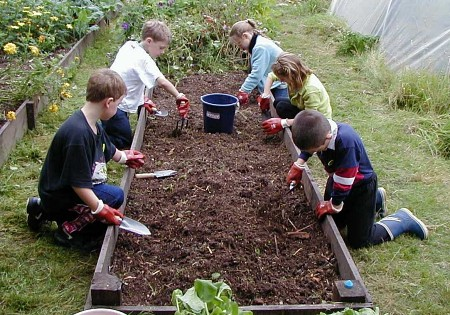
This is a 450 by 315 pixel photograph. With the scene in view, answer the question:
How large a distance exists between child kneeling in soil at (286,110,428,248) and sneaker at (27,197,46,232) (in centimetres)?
181

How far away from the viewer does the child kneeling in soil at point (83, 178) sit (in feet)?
11.9

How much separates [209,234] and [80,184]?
937 millimetres

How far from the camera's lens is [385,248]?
425cm

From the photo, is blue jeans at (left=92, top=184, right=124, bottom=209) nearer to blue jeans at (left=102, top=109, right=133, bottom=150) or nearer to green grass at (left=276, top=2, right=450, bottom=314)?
blue jeans at (left=102, top=109, right=133, bottom=150)

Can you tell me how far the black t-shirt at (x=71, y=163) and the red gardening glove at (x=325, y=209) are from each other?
1.52 m

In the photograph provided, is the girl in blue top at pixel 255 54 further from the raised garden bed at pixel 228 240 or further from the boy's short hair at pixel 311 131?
the boy's short hair at pixel 311 131

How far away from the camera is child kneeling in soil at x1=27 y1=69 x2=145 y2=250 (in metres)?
3.62

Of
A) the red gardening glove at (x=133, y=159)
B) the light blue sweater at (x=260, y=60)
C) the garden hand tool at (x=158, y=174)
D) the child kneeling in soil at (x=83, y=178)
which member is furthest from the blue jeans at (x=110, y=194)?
the light blue sweater at (x=260, y=60)

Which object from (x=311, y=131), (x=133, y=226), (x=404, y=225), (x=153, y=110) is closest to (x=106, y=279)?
(x=133, y=226)

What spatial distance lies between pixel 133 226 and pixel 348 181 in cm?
144

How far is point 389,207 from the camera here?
4.84 m

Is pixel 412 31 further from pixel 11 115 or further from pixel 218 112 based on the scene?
pixel 11 115

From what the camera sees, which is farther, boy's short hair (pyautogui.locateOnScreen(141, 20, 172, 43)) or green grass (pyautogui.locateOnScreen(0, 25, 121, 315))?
boy's short hair (pyautogui.locateOnScreen(141, 20, 172, 43))

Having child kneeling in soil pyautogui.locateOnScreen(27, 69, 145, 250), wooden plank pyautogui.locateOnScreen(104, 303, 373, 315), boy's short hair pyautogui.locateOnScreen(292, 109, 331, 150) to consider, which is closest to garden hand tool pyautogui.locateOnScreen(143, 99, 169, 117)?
child kneeling in soil pyautogui.locateOnScreen(27, 69, 145, 250)
